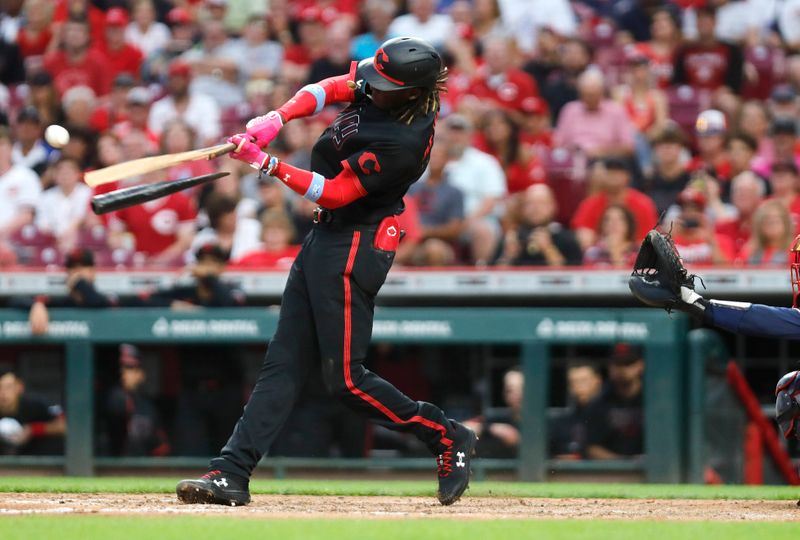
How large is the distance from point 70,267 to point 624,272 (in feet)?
11.4

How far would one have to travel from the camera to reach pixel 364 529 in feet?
13.9

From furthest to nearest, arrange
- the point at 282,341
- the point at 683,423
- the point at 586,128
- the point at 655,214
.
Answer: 1. the point at 586,128
2. the point at 655,214
3. the point at 683,423
4. the point at 282,341

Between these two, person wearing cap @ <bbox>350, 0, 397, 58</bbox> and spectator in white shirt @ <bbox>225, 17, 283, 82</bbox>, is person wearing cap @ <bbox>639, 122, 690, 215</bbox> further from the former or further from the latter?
spectator in white shirt @ <bbox>225, 17, 283, 82</bbox>

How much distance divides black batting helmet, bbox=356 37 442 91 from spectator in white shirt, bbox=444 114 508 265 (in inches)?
163

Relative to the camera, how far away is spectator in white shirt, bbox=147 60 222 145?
11219 mm

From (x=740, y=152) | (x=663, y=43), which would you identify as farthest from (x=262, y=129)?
(x=663, y=43)

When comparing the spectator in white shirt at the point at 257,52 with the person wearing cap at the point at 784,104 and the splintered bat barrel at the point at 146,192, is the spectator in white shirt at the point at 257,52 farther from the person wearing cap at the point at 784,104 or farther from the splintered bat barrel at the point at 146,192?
the splintered bat barrel at the point at 146,192

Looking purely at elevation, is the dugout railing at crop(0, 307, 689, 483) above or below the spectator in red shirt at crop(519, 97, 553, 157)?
below

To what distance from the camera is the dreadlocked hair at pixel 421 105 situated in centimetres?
524

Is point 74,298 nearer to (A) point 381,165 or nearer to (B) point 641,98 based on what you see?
(A) point 381,165

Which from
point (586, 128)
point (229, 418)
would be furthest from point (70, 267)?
point (586, 128)

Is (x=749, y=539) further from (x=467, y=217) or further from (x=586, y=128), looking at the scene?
Result: (x=586, y=128)

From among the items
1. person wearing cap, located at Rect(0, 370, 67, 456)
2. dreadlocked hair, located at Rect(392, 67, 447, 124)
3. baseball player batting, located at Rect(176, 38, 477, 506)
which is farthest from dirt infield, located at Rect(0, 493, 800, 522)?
person wearing cap, located at Rect(0, 370, 67, 456)

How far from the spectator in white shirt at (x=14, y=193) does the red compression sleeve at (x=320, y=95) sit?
529 cm
